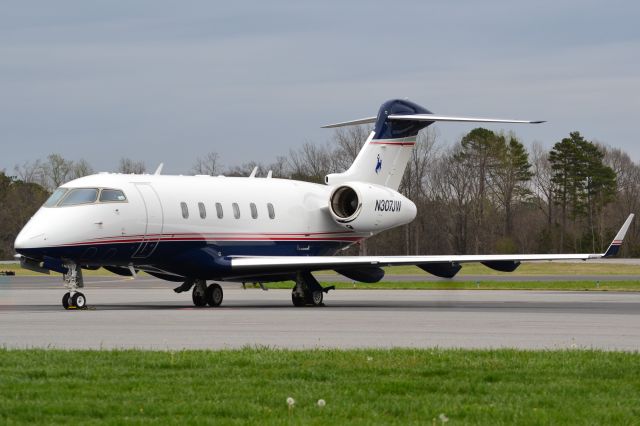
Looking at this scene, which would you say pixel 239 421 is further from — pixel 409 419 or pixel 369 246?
pixel 369 246

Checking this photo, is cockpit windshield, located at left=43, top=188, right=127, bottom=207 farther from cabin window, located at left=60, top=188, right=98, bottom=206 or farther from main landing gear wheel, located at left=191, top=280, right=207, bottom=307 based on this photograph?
main landing gear wheel, located at left=191, top=280, right=207, bottom=307

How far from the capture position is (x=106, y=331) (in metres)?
19.7

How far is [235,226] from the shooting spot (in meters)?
31.3

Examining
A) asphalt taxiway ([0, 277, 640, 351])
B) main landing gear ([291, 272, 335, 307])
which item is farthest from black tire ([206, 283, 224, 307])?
main landing gear ([291, 272, 335, 307])

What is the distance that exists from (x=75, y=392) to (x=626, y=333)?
10752 mm

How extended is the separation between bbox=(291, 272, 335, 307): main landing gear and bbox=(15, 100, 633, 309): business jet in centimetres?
3

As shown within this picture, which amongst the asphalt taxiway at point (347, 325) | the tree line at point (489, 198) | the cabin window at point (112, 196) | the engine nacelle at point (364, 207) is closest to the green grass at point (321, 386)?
the asphalt taxiway at point (347, 325)

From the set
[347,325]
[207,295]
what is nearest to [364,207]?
[207,295]

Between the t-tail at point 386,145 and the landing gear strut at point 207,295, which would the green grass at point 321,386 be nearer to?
the landing gear strut at point 207,295

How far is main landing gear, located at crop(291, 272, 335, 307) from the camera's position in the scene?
102 ft

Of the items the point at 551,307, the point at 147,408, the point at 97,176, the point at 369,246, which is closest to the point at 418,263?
the point at 551,307

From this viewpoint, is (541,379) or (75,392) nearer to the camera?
(75,392)

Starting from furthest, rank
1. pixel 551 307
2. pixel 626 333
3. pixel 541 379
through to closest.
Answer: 1. pixel 551 307
2. pixel 626 333
3. pixel 541 379

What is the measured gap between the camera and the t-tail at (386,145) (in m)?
35.1
